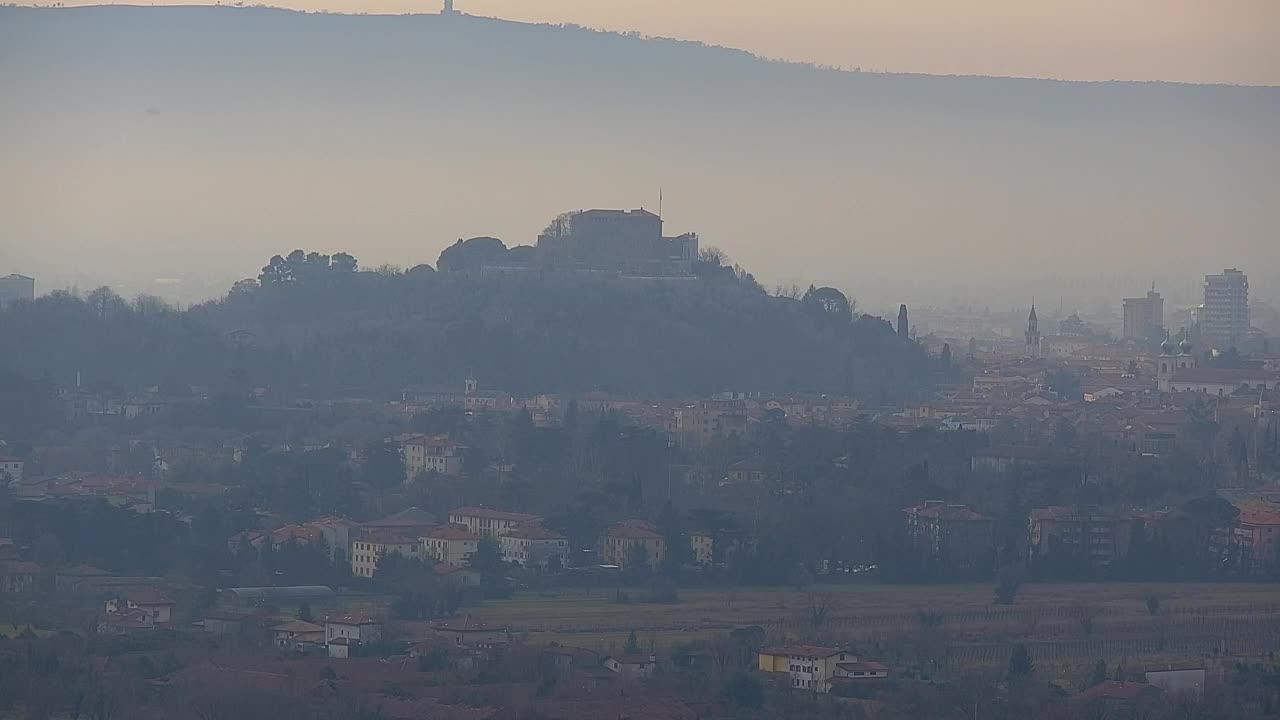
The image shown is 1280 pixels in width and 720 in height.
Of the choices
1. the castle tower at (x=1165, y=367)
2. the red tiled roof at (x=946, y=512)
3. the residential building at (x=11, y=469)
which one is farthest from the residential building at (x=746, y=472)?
the castle tower at (x=1165, y=367)

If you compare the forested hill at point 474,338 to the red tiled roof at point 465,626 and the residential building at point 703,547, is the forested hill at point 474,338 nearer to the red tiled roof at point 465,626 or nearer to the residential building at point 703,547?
the residential building at point 703,547

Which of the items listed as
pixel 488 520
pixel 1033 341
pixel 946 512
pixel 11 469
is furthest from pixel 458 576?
pixel 1033 341

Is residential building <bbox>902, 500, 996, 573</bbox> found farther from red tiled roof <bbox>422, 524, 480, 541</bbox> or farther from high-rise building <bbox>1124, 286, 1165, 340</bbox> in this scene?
high-rise building <bbox>1124, 286, 1165, 340</bbox>

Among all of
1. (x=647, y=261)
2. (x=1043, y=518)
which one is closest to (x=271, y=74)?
(x=647, y=261)

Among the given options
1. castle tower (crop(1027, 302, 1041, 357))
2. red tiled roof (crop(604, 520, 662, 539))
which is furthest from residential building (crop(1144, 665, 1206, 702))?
castle tower (crop(1027, 302, 1041, 357))

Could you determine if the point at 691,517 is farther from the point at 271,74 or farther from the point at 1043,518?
the point at 271,74
